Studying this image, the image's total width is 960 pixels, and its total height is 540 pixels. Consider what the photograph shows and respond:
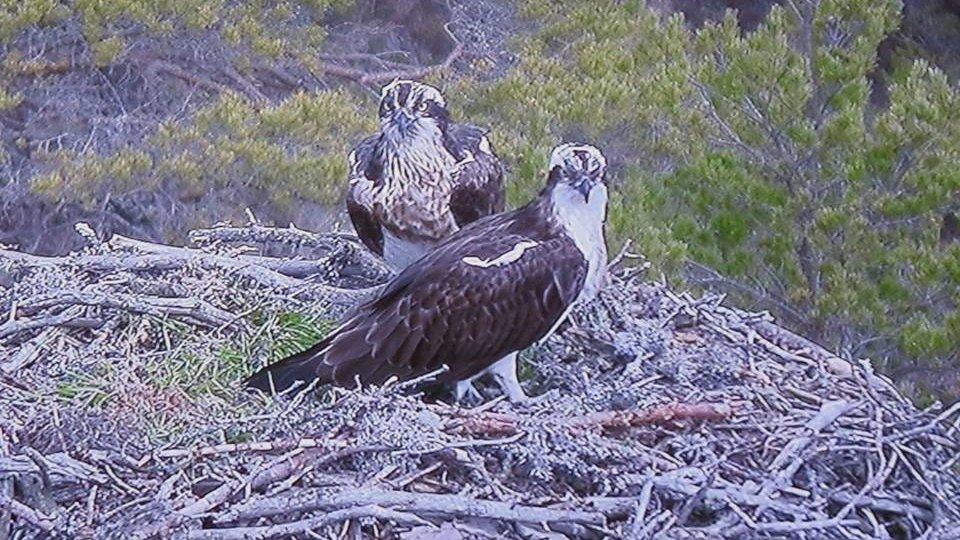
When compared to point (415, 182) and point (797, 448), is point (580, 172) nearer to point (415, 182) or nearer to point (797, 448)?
point (415, 182)

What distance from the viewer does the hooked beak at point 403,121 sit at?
4.30 metres

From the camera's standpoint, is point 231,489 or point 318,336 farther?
point 318,336

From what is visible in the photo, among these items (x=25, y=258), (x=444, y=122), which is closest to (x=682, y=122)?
(x=444, y=122)

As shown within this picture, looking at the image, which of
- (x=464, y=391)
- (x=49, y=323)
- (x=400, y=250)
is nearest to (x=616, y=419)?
(x=464, y=391)

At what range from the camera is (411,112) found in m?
4.34

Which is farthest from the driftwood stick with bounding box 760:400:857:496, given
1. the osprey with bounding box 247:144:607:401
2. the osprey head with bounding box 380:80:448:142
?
the osprey head with bounding box 380:80:448:142

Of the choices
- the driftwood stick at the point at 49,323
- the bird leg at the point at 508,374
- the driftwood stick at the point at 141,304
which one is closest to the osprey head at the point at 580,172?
the bird leg at the point at 508,374

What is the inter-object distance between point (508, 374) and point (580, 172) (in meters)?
0.57

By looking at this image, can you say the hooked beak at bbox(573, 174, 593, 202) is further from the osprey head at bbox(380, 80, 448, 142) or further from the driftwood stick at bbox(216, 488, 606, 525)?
the driftwood stick at bbox(216, 488, 606, 525)

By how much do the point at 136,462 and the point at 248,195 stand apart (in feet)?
13.4

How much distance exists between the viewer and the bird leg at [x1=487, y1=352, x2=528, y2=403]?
12.5ft

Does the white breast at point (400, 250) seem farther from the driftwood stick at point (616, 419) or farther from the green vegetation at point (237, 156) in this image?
the green vegetation at point (237, 156)

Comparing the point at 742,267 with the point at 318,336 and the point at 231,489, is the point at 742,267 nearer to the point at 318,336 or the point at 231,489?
the point at 318,336

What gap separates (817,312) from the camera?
715 cm
